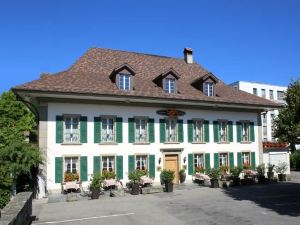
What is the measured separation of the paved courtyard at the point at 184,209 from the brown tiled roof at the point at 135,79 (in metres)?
6.63

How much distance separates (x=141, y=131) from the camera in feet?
81.8

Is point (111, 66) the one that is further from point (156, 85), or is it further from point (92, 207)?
point (92, 207)

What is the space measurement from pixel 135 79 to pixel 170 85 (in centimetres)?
253

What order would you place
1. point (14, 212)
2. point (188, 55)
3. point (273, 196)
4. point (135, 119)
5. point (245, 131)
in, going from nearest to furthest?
1. point (14, 212)
2. point (273, 196)
3. point (135, 119)
4. point (245, 131)
5. point (188, 55)

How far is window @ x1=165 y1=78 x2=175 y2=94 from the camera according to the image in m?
26.1

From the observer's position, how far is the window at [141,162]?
24594 mm

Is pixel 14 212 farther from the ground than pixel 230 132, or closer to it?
closer to it

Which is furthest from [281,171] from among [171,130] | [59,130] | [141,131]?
[59,130]

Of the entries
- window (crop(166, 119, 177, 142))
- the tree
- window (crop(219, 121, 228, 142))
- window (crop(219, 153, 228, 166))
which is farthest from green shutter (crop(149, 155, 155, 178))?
the tree

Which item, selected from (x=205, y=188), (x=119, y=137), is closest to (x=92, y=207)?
(x=119, y=137)

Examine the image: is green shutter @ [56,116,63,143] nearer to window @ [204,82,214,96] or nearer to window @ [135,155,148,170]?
window @ [135,155,148,170]

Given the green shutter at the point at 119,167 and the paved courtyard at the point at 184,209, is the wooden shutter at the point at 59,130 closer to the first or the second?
the green shutter at the point at 119,167

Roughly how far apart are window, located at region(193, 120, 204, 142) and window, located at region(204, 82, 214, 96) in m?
2.32

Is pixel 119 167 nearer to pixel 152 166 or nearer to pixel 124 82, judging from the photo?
pixel 152 166
